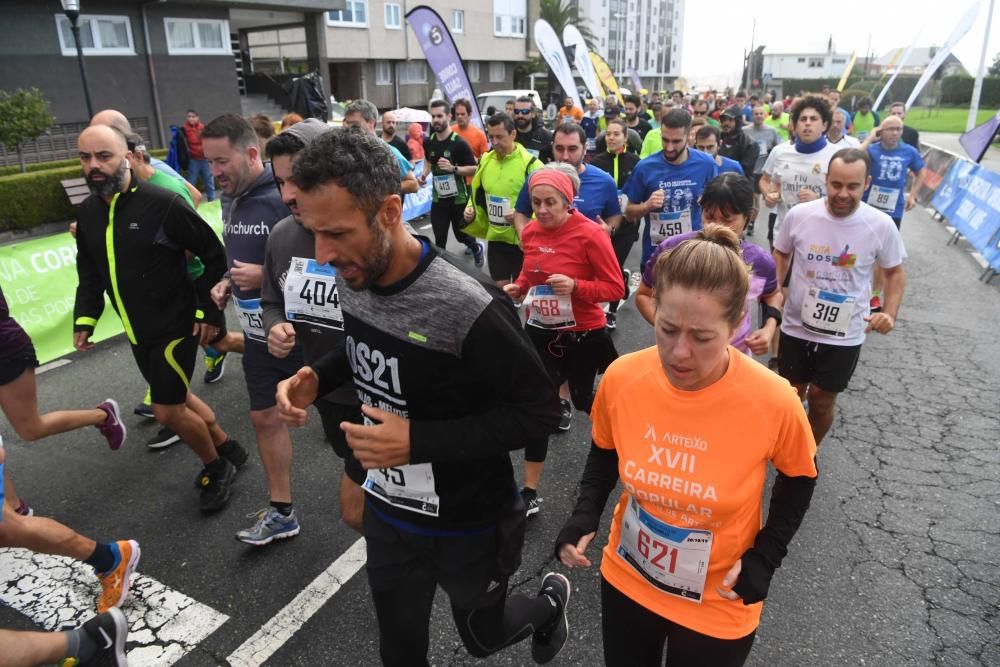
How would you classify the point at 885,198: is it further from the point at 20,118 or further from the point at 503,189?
the point at 20,118

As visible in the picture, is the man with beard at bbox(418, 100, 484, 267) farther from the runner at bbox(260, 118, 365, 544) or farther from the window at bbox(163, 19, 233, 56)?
the window at bbox(163, 19, 233, 56)

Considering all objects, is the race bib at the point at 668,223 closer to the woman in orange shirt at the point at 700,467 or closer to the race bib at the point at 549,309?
the race bib at the point at 549,309

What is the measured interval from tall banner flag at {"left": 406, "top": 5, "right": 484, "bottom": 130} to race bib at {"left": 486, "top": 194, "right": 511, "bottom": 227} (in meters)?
8.90

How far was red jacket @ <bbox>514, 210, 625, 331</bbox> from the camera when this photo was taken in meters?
3.92

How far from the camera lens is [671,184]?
5691 mm

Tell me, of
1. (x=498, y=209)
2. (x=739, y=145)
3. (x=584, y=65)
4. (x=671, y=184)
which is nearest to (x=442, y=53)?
(x=584, y=65)

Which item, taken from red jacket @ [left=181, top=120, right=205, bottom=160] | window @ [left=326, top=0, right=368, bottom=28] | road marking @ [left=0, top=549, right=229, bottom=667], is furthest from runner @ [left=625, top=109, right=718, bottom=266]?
window @ [left=326, top=0, right=368, bottom=28]

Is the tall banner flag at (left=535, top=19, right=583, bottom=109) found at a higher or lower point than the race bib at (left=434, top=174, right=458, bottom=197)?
higher

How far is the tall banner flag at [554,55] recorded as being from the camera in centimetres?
1839

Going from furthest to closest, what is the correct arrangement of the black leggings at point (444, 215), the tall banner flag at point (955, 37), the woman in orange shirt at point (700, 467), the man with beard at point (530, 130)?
the tall banner flag at point (955, 37) < the man with beard at point (530, 130) < the black leggings at point (444, 215) < the woman in orange shirt at point (700, 467)

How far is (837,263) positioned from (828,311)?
28cm

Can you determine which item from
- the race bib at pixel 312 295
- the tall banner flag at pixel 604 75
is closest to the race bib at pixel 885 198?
the race bib at pixel 312 295

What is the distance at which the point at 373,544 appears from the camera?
7.37 feet

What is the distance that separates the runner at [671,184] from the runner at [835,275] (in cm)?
168
